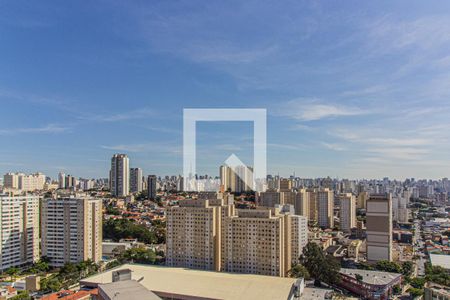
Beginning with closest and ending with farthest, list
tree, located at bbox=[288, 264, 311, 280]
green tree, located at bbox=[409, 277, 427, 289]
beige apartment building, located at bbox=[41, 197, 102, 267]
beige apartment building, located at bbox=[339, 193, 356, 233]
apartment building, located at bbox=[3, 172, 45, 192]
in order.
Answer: tree, located at bbox=[288, 264, 311, 280], green tree, located at bbox=[409, 277, 427, 289], beige apartment building, located at bbox=[41, 197, 102, 267], apartment building, located at bbox=[3, 172, 45, 192], beige apartment building, located at bbox=[339, 193, 356, 233]

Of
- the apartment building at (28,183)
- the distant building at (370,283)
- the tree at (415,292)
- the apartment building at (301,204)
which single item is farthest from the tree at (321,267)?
the apartment building at (28,183)

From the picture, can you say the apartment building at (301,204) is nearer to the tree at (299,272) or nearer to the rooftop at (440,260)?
the rooftop at (440,260)

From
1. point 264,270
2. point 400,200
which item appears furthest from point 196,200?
point 400,200

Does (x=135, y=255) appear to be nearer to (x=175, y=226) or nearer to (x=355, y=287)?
(x=175, y=226)

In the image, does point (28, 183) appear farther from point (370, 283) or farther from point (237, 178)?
point (370, 283)

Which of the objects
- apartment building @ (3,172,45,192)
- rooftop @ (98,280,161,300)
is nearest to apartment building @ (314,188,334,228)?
apartment building @ (3,172,45,192)

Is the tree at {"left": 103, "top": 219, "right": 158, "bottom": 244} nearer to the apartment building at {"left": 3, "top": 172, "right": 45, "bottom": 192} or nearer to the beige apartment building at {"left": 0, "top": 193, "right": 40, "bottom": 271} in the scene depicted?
the apartment building at {"left": 3, "top": 172, "right": 45, "bottom": 192}
